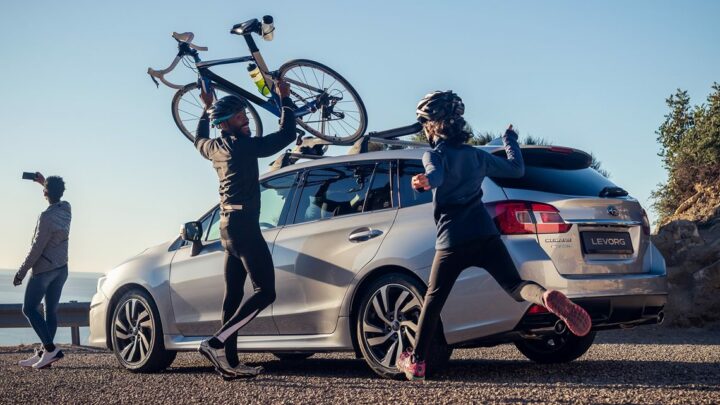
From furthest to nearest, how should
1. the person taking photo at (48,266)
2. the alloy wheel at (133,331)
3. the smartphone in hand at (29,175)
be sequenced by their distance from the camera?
the smartphone in hand at (29,175) < the person taking photo at (48,266) < the alloy wheel at (133,331)

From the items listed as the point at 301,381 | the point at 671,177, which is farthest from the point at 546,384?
the point at 671,177

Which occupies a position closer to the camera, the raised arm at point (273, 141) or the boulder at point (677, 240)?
the raised arm at point (273, 141)

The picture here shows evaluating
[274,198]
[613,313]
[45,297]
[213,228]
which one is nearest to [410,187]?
[274,198]

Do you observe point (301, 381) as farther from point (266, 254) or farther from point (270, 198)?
point (270, 198)

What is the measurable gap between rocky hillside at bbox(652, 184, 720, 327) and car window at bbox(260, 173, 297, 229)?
310 inches

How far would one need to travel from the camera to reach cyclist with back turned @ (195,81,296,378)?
7.27 metres

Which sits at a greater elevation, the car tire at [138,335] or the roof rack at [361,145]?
the roof rack at [361,145]

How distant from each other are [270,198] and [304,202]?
1.57 ft

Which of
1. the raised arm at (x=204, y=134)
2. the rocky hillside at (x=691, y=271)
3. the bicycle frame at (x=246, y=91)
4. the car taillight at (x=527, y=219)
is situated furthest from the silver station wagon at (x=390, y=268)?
the rocky hillside at (x=691, y=271)

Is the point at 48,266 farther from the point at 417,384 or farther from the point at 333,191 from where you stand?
the point at 417,384

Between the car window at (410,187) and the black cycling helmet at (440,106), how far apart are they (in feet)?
2.48

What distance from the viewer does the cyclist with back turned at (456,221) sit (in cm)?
621

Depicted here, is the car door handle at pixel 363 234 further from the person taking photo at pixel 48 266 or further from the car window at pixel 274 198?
the person taking photo at pixel 48 266

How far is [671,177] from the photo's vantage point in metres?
20.4
